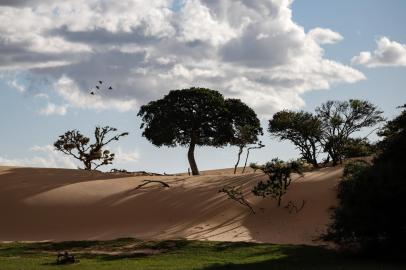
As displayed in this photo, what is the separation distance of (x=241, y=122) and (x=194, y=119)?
162 inches

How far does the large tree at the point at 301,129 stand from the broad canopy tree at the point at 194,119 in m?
2.10

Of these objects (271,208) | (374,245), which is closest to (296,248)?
(374,245)

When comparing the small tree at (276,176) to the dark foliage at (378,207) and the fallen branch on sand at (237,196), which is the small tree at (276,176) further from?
the dark foliage at (378,207)

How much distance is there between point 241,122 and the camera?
5628cm

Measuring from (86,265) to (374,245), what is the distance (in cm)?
992

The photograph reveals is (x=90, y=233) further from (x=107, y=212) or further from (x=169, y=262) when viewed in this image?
(x=169, y=262)

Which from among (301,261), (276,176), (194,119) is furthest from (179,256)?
(194,119)

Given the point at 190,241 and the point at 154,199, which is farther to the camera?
the point at 154,199

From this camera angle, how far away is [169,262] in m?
23.2

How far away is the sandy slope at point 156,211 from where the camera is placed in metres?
32.8

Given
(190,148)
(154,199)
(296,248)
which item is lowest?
(296,248)

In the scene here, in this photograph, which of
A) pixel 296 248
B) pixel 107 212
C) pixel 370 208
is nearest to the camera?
pixel 370 208

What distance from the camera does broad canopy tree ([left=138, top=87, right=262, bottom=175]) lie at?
180 ft

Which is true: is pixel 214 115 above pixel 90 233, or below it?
above
